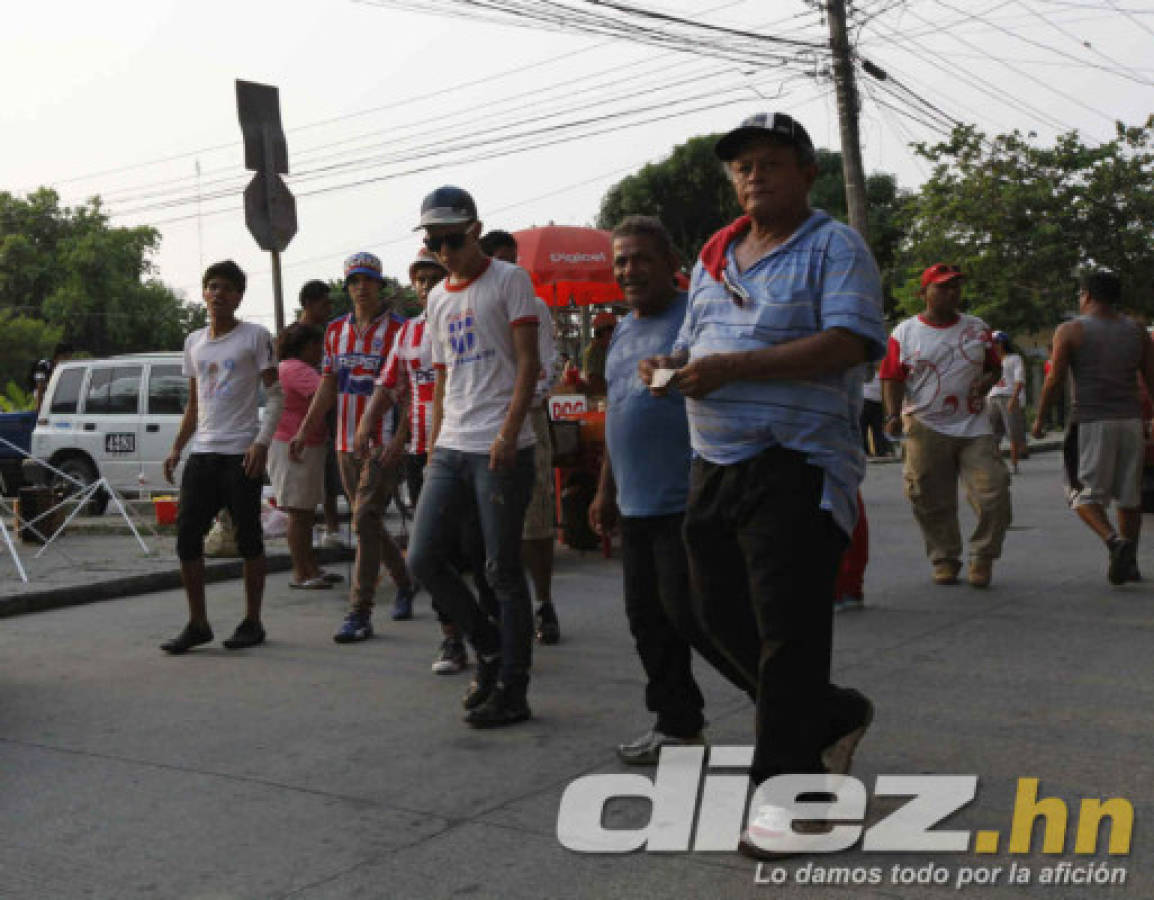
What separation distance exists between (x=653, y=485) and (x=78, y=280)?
2954 inches

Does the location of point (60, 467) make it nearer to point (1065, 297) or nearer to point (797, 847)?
point (797, 847)

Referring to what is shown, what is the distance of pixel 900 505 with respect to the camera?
13.5m

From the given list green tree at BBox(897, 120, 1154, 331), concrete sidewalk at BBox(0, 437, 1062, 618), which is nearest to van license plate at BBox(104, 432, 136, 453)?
concrete sidewalk at BBox(0, 437, 1062, 618)

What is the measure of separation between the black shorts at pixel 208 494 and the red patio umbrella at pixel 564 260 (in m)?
8.06

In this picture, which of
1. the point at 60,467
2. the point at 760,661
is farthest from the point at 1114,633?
the point at 60,467

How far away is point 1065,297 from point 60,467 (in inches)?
1020

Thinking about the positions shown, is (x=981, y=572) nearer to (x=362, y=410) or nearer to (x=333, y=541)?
(x=362, y=410)

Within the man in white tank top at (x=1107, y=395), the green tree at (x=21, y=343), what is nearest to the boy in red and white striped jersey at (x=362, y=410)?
the man in white tank top at (x=1107, y=395)

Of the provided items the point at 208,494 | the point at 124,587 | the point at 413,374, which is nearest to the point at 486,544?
the point at 413,374

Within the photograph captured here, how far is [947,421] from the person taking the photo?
8.12 metres

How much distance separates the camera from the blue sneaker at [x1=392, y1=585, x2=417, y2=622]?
24.8 feet

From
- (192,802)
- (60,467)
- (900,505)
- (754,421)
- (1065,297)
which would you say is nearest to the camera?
(754,421)

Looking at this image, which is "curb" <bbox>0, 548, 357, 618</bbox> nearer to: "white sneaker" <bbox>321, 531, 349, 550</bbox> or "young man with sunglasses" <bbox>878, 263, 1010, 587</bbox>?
"white sneaker" <bbox>321, 531, 349, 550</bbox>

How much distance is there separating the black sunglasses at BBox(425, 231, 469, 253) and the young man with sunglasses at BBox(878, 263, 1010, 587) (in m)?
3.64
